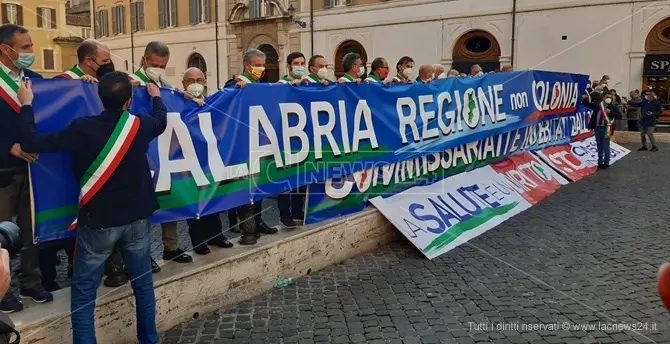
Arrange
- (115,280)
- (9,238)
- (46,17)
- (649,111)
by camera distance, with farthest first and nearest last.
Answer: (46,17) < (649,111) < (115,280) < (9,238)

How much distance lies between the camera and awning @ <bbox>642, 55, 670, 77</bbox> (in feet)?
71.4

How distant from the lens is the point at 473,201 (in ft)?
25.4

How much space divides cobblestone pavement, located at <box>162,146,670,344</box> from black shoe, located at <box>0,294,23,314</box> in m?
1.05

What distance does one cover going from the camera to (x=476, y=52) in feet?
85.0

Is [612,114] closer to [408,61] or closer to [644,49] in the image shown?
[408,61]

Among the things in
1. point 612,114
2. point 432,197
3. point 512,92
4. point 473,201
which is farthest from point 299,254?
point 612,114

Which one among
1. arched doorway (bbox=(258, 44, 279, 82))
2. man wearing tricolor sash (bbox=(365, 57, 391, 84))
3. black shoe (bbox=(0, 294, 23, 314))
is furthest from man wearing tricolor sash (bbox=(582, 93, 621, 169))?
arched doorway (bbox=(258, 44, 279, 82))

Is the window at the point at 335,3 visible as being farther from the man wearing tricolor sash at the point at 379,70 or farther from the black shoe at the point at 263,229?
the black shoe at the point at 263,229

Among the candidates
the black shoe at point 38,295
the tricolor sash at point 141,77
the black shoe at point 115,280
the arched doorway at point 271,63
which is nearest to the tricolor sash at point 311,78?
the tricolor sash at point 141,77

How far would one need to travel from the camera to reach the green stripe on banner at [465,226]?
6.41m

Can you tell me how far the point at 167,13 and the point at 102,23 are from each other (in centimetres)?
869

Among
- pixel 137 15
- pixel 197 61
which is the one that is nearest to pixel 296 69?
pixel 197 61

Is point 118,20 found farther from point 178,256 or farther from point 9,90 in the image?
point 9,90

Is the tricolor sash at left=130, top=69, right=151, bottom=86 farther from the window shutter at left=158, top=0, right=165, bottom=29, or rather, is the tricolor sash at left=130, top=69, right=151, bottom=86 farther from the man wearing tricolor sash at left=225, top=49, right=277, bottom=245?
the window shutter at left=158, top=0, right=165, bottom=29
